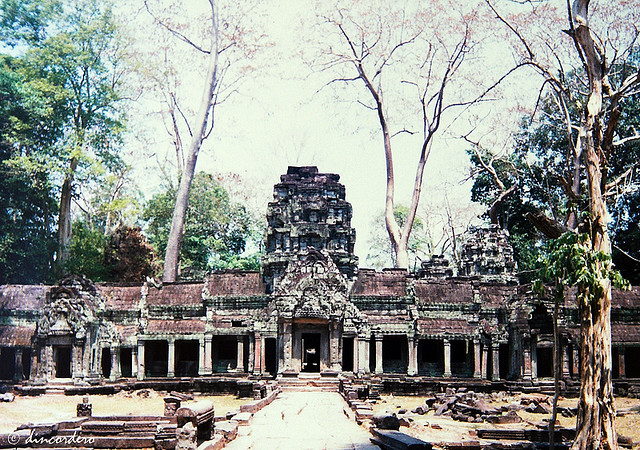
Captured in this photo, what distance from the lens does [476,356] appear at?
27.2 meters

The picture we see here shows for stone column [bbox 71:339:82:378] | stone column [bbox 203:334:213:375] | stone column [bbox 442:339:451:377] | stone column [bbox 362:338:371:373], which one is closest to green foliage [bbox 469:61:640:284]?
stone column [bbox 442:339:451:377]

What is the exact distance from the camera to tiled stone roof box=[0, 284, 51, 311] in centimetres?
2867

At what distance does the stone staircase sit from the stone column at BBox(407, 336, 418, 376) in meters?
4.21

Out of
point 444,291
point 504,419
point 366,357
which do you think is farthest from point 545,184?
point 504,419

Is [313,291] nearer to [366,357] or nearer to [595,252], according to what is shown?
[366,357]

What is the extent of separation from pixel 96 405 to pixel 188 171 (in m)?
15.8

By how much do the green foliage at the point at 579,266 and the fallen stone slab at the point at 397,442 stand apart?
4.04 metres

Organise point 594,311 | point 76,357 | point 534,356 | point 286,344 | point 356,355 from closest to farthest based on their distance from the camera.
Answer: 1. point 594,311
2. point 286,344
3. point 534,356
4. point 76,357
5. point 356,355

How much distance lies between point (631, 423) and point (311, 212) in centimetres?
1701

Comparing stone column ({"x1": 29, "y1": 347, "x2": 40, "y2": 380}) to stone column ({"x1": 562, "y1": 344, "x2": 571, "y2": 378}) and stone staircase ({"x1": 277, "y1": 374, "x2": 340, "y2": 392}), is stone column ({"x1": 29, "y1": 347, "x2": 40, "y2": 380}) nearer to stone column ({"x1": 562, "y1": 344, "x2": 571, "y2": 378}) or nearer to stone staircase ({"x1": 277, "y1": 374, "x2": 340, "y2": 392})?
stone staircase ({"x1": 277, "y1": 374, "x2": 340, "y2": 392})

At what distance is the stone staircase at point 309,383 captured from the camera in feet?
77.5

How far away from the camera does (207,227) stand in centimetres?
4238

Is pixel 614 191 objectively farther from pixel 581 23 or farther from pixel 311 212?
pixel 311 212

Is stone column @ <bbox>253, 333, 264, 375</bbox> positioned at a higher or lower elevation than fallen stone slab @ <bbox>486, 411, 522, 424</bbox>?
higher
